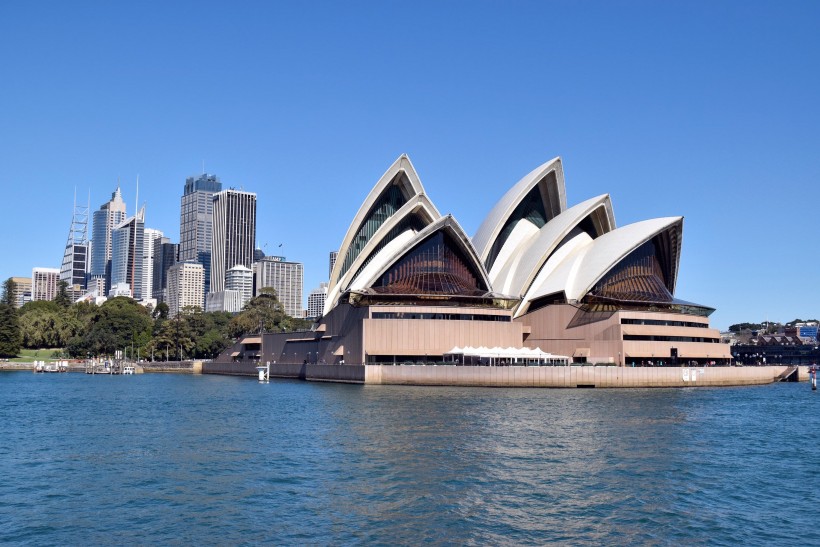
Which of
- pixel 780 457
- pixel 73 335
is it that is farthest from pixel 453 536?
→ pixel 73 335

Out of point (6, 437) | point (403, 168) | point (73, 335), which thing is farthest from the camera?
point (73, 335)

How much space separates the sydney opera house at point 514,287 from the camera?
224 ft

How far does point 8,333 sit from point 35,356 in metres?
8.53

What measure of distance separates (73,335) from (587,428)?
120450mm

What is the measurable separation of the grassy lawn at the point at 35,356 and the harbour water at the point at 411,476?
90529 mm

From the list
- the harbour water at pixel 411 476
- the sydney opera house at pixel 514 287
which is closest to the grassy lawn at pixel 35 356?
the sydney opera house at pixel 514 287

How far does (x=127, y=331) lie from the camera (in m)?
133

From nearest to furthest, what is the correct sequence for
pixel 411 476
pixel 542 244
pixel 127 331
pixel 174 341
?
pixel 411 476, pixel 542 244, pixel 174 341, pixel 127 331

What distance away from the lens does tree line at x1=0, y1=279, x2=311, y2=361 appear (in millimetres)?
125312

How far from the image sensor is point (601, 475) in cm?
2377

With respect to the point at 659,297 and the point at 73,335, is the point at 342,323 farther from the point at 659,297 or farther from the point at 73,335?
the point at 73,335

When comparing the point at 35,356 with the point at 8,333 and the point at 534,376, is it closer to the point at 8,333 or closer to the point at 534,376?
the point at 8,333

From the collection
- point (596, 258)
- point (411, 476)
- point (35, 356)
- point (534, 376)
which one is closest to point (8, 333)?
point (35, 356)

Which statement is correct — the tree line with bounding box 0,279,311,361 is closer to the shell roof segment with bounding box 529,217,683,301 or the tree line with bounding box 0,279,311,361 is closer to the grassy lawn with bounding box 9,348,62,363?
the grassy lawn with bounding box 9,348,62,363
